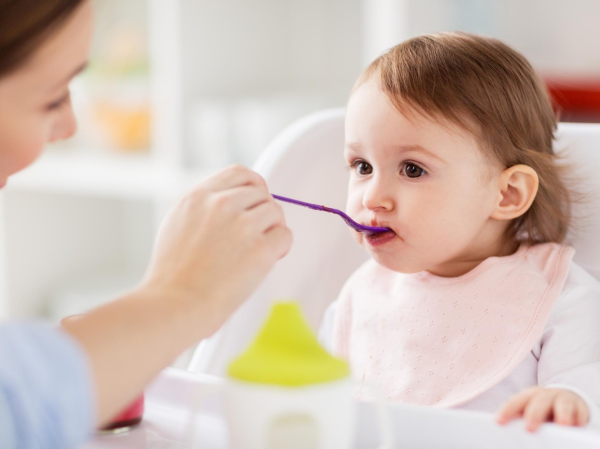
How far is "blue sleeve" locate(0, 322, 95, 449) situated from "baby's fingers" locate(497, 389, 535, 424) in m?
0.29

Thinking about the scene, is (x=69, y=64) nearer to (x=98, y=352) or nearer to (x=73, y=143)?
(x=98, y=352)

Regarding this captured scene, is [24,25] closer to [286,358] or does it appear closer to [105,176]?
[286,358]

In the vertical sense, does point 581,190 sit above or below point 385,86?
below

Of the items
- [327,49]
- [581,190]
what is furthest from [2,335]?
[327,49]

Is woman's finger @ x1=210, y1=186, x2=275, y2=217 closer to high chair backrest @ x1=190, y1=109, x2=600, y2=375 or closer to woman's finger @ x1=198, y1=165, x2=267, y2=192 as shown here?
woman's finger @ x1=198, y1=165, x2=267, y2=192

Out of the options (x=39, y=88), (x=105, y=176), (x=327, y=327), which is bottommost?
(x=105, y=176)

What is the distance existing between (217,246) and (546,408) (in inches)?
10.9

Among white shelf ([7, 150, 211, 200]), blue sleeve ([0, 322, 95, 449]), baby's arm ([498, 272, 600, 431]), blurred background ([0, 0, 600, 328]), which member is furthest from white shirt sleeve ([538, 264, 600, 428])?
white shelf ([7, 150, 211, 200])

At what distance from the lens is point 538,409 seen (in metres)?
0.55

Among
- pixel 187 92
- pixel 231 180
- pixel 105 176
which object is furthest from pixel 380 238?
pixel 105 176

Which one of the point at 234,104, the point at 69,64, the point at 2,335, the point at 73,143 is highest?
the point at 69,64

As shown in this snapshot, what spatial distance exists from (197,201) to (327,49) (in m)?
1.88

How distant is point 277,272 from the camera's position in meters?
0.99

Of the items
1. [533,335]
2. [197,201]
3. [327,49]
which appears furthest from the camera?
[327,49]
